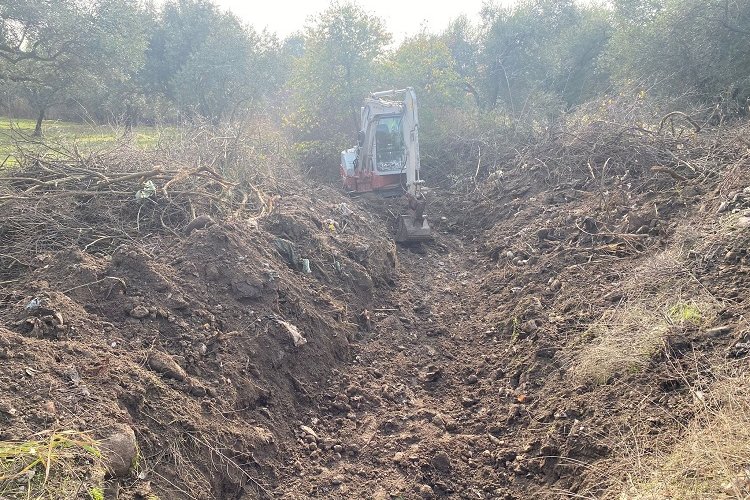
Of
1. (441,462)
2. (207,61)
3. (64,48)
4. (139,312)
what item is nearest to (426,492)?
(441,462)

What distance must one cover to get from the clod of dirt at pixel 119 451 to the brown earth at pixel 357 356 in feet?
0.17

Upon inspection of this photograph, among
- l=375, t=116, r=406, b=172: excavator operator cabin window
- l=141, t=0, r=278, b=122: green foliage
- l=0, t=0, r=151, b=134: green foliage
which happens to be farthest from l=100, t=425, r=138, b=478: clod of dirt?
l=141, t=0, r=278, b=122: green foliage

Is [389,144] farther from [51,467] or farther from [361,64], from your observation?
[51,467]

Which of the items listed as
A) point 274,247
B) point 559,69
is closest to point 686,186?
point 274,247

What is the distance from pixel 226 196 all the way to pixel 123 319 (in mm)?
3683

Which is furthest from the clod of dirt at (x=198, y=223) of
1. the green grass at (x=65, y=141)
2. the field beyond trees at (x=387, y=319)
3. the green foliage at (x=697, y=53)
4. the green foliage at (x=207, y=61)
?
the green foliage at (x=207, y=61)

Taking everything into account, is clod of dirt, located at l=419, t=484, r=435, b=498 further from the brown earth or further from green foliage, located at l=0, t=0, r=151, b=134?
green foliage, located at l=0, t=0, r=151, b=134

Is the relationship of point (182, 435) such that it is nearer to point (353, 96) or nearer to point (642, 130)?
point (642, 130)

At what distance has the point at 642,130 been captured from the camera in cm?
859

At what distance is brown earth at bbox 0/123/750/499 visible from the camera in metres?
3.45

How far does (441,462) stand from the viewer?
4031 mm

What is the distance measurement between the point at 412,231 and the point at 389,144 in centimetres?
276

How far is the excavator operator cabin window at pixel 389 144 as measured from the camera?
431 inches

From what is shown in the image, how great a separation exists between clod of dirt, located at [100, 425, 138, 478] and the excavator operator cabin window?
855cm
